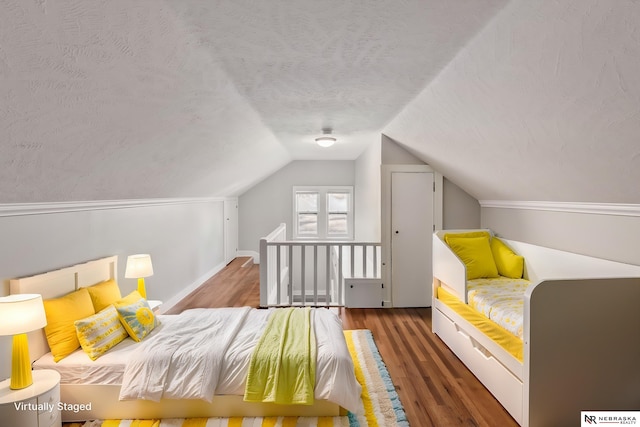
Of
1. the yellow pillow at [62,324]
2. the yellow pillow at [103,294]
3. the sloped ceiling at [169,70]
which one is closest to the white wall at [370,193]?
the sloped ceiling at [169,70]

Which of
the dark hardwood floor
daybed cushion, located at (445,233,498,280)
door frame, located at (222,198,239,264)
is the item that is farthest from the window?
daybed cushion, located at (445,233,498,280)

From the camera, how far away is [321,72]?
2291 mm

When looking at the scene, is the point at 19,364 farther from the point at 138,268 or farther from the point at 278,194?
the point at 278,194

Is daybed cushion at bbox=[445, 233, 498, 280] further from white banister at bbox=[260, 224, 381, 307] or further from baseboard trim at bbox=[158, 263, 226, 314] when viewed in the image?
baseboard trim at bbox=[158, 263, 226, 314]

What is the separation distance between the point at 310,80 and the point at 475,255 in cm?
240

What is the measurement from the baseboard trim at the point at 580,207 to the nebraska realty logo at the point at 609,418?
1.24 m

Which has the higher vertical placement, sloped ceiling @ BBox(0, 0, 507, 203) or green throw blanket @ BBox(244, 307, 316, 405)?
sloped ceiling @ BBox(0, 0, 507, 203)

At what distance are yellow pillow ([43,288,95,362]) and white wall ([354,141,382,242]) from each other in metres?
3.25

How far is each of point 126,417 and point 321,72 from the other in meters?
2.64

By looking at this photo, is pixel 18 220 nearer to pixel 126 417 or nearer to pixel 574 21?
pixel 126 417

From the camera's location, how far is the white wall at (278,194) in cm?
745

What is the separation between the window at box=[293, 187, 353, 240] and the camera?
24.6 ft

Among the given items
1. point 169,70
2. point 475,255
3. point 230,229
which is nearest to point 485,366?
point 475,255

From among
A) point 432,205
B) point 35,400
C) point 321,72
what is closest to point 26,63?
point 321,72
